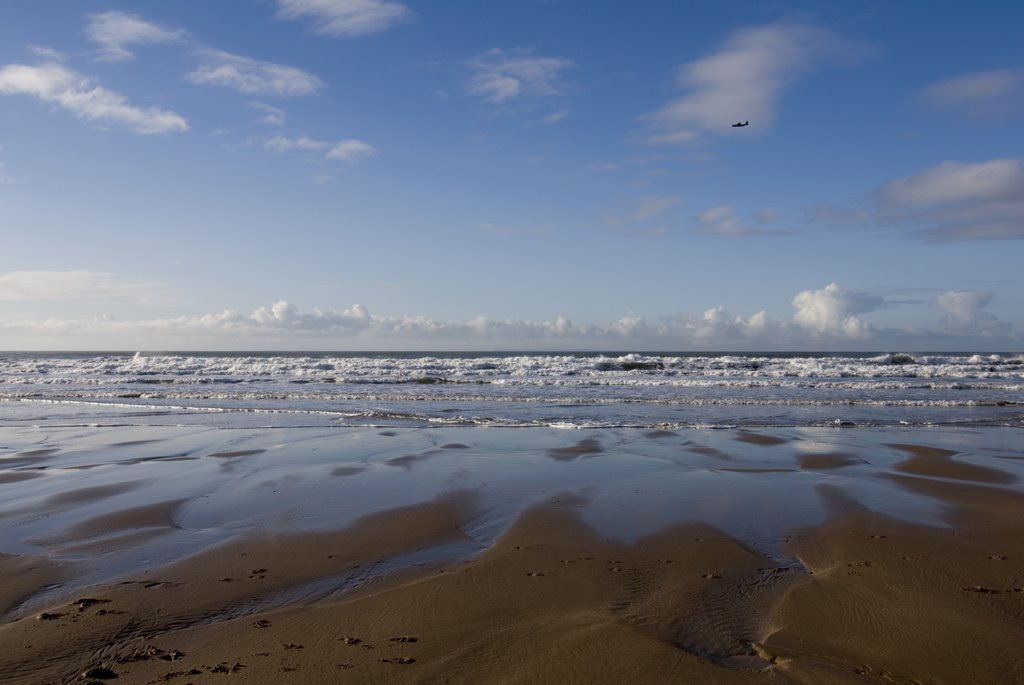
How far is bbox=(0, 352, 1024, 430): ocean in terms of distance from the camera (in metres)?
17.5

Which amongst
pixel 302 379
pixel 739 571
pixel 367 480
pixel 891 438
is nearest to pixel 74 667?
pixel 739 571

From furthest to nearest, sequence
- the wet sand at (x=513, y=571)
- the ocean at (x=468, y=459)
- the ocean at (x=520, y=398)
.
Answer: the ocean at (x=520, y=398), the ocean at (x=468, y=459), the wet sand at (x=513, y=571)

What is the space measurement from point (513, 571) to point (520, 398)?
712 inches

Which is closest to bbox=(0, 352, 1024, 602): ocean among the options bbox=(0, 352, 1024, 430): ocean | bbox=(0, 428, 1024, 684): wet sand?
bbox=(0, 428, 1024, 684): wet sand

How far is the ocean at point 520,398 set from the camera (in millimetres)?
17516

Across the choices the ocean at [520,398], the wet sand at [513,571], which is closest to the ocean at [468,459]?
the wet sand at [513,571]

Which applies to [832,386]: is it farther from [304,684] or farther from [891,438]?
[304,684]

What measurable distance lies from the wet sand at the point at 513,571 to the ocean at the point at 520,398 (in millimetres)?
6701

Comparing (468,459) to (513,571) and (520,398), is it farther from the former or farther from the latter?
(520,398)

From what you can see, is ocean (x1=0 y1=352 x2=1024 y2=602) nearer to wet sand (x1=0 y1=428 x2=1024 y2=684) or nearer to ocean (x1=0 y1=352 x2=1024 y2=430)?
wet sand (x1=0 y1=428 x2=1024 y2=684)

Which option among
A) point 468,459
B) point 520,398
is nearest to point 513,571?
point 468,459

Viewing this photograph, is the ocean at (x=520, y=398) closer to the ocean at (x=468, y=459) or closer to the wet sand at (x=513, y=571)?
the ocean at (x=468, y=459)

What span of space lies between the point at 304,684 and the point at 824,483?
26.2 ft

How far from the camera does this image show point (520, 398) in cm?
2370
